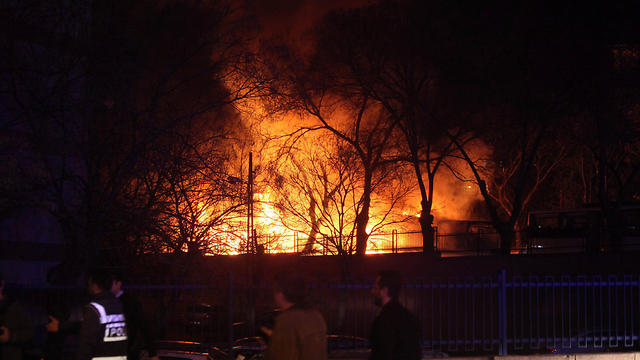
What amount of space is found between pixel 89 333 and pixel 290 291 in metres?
1.67

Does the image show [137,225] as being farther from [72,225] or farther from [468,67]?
[468,67]

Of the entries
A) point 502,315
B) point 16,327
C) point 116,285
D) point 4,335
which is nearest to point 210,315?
point 116,285

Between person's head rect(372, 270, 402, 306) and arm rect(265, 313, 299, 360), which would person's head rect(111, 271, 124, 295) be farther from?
person's head rect(372, 270, 402, 306)

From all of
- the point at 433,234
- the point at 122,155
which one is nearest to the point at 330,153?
the point at 433,234

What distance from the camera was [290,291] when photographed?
14.0 ft

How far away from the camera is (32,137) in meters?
8.49

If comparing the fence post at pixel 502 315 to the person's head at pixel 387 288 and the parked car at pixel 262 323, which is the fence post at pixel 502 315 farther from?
the person's head at pixel 387 288

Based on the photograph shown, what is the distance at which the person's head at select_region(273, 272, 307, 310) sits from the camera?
427 centimetres

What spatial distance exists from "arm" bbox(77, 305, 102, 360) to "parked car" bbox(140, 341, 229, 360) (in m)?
1.73

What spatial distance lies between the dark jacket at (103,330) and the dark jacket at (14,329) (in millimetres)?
810

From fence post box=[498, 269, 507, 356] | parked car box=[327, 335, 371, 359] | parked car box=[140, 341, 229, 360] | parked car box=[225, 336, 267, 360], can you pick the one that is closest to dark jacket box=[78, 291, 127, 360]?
parked car box=[140, 341, 229, 360]

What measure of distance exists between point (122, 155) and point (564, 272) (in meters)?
17.0

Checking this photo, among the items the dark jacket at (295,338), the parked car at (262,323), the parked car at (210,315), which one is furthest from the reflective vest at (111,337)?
the parked car at (210,315)

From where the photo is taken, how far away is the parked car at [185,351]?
6.41 m
